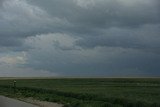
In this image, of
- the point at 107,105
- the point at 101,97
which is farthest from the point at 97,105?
the point at 101,97

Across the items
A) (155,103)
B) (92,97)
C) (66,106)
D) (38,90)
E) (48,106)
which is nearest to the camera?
(155,103)

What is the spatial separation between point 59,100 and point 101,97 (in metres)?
4.60

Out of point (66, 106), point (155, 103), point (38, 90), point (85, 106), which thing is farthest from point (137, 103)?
point (38, 90)

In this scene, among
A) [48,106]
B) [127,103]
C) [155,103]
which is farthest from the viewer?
[48,106]

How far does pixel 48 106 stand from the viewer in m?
34.2

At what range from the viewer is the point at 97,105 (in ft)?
95.9

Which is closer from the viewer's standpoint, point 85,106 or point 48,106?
point 85,106

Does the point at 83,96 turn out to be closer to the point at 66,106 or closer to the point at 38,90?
the point at 66,106

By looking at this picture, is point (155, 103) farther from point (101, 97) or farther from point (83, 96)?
point (83, 96)

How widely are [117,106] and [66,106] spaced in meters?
4.83

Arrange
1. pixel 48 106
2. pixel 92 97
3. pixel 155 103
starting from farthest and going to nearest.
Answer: pixel 92 97, pixel 48 106, pixel 155 103

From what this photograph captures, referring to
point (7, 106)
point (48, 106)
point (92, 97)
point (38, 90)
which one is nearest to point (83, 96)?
point (92, 97)

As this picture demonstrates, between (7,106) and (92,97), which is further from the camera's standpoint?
(92,97)

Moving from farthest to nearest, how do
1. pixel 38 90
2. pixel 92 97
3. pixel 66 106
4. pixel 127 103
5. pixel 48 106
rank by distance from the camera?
pixel 38 90 → pixel 92 97 → pixel 48 106 → pixel 66 106 → pixel 127 103
